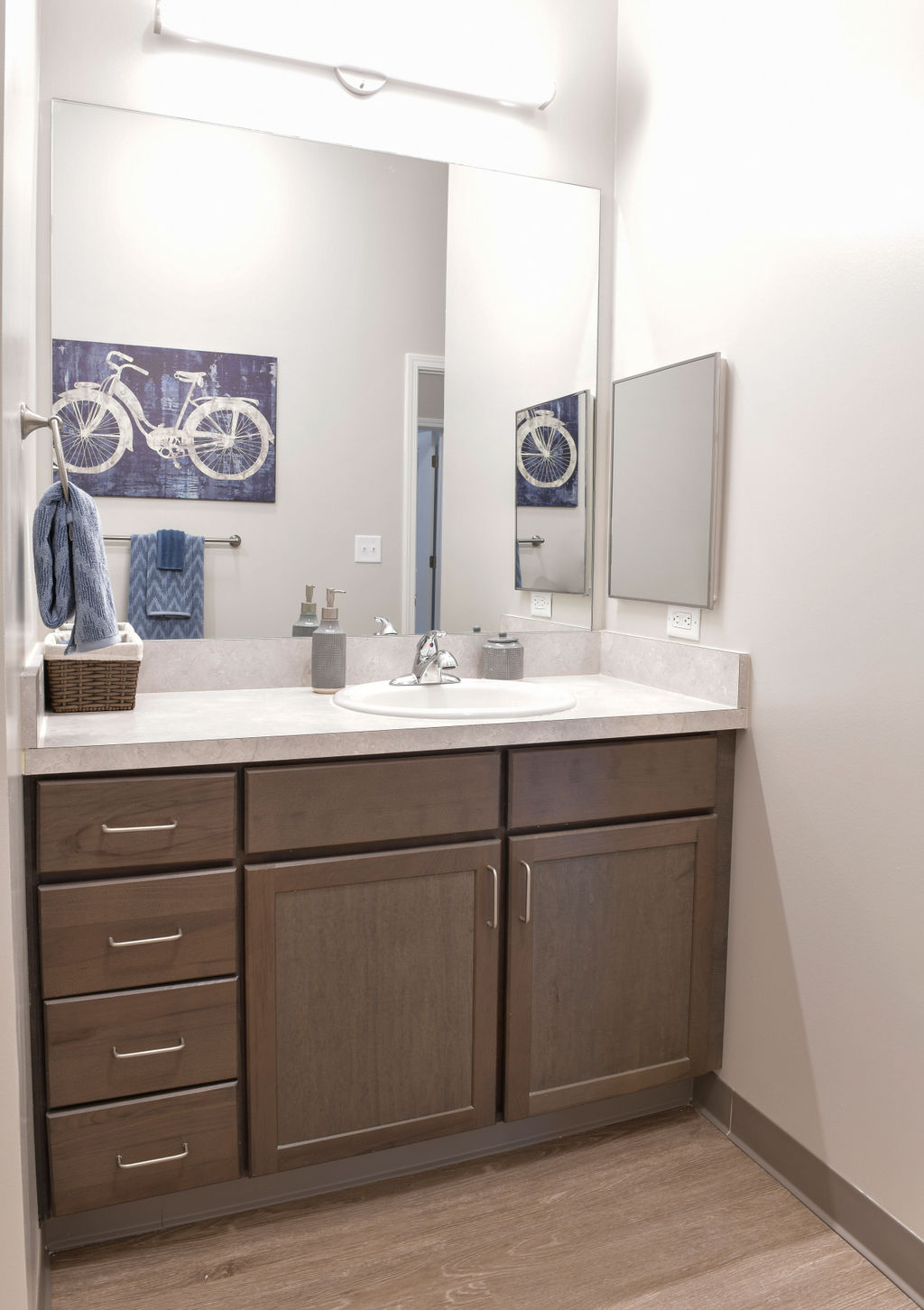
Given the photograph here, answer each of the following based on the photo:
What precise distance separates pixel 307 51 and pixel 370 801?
1.61m

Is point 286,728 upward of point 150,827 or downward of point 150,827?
upward

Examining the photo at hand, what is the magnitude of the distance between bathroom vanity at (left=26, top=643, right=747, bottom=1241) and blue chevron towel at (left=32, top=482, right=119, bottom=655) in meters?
0.21

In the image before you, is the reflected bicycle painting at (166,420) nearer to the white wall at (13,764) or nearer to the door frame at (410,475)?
the door frame at (410,475)

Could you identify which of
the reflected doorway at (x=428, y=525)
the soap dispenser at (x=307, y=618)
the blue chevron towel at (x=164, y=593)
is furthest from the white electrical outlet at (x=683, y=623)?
the blue chevron towel at (x=164, y=593)

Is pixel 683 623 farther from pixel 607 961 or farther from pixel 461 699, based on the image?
pixel 607 961

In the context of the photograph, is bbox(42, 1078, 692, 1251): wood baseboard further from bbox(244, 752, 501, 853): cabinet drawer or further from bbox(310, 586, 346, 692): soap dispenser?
bbox(310, 586, 346, 692): soap dispenser

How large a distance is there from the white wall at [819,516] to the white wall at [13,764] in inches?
51.8

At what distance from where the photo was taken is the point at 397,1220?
173 cm

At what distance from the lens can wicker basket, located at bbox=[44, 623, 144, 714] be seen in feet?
5.70

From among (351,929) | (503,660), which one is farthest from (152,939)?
(503,660)

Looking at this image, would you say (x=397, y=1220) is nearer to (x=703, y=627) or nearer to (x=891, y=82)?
(x=703, y=627)

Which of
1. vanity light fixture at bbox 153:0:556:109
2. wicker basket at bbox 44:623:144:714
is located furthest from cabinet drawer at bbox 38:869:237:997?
vanity light fixture at bbox 153:0:556:109

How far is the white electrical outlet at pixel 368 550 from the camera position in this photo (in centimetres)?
216

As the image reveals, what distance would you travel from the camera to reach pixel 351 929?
1.69 metres
